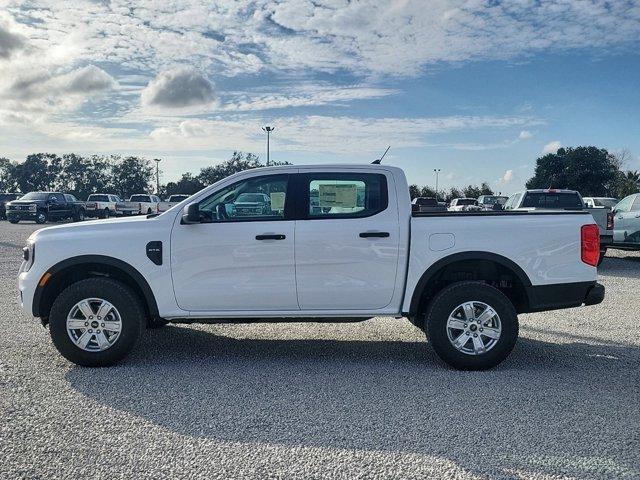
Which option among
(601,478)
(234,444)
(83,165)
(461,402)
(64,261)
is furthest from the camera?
(83,165)

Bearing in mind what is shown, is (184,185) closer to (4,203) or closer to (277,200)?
(4,203)

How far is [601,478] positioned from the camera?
3318 mm

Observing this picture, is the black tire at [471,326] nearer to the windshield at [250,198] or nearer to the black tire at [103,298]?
the windshield at [250,198]

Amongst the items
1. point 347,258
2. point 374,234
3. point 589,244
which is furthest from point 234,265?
point 589,244

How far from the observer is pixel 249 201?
18.5 ft

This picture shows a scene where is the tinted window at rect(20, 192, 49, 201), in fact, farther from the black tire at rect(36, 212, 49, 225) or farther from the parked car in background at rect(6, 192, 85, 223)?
the black tire at rect(36, 212, 49, 225)

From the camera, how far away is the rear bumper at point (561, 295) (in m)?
5.53

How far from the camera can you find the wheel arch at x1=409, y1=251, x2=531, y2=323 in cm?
545

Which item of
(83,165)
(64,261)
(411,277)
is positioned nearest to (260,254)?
(411,277)

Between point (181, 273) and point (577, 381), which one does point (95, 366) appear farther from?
point (577, 381)

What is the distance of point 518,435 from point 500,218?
7.55 feet

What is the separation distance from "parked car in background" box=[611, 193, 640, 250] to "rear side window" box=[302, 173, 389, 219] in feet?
32.7

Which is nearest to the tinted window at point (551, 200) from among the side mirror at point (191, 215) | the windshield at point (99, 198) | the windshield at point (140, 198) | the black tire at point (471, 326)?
the black tire at point (471, 326)

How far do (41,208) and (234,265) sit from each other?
3019cm
